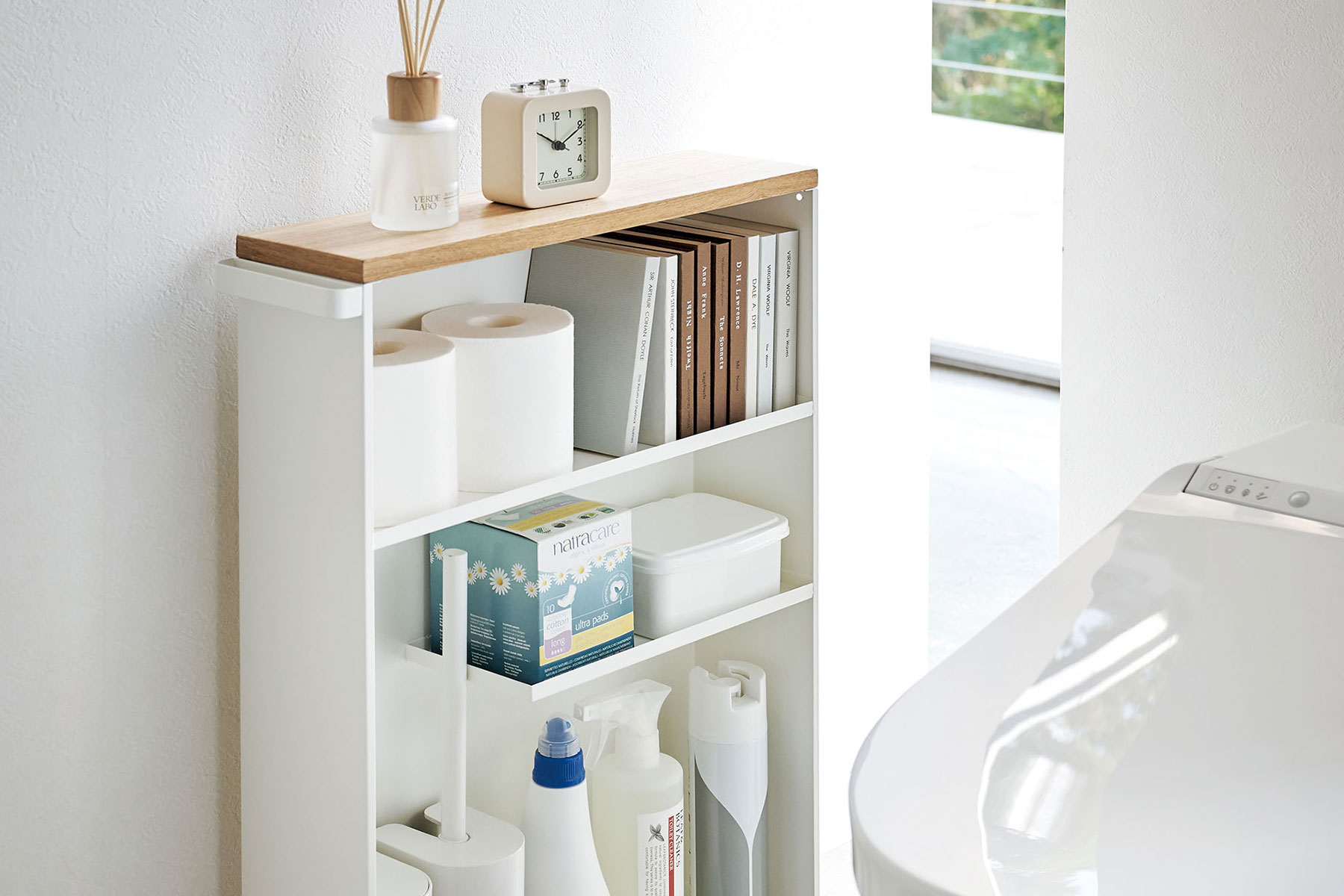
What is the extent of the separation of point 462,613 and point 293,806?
197 mm

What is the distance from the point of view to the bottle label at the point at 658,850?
4.57 ft

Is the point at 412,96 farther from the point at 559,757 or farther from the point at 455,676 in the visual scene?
the point at 559,757

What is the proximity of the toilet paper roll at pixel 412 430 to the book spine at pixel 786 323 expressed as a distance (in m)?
0.35

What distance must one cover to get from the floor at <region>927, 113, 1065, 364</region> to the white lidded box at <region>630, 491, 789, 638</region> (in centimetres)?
244

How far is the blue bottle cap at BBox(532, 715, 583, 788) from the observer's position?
4.21ft

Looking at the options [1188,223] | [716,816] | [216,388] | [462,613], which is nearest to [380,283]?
[216,388]

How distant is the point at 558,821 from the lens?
4.23 feet

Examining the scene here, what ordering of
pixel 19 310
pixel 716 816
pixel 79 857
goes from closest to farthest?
pixel 19 310 < pixel 79 857 < pixel 716 816

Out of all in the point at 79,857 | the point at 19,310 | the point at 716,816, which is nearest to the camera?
the point at 19,310

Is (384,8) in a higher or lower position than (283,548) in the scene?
higher

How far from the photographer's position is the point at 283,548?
113 centimetres

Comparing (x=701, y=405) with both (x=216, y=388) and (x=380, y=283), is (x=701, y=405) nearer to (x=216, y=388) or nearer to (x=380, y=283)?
(x=380, y=283)

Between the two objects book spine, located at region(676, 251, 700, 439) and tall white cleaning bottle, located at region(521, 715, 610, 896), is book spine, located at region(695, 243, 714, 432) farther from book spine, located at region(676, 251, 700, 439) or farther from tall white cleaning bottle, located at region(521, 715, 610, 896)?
tall white cleaning bottle, located at region(521, 715, 610, 896)

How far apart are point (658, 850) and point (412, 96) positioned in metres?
0.73
